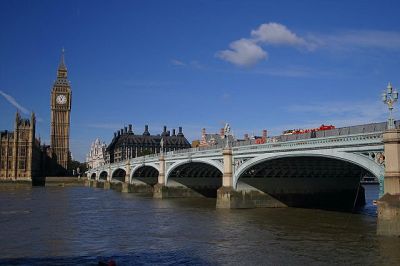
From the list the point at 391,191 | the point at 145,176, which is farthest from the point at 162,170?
the point at 391,191

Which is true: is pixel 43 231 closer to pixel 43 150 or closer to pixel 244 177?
pixel 244 177

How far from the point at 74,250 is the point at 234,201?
2134cm

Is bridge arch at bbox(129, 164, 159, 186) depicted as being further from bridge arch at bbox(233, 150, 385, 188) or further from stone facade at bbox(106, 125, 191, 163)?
stone facade at bbox(106, 125, 191, 163)

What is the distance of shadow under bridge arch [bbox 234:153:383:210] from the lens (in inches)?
1666

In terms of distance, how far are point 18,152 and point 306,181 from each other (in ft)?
317

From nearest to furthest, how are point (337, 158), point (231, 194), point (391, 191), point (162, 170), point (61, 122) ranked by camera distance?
1. point (391, 191)
2. point (337, 158)
3. point (231, 194)
4. point (162, 170)
5. point (61, 122)

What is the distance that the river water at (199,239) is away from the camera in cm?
2116

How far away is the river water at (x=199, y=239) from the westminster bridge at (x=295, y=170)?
3.43 meters

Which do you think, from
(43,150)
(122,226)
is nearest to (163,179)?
(122,226)

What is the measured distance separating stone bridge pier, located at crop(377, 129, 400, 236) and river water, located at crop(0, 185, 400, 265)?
846 mm

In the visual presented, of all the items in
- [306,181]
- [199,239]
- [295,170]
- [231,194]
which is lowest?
[199,239]

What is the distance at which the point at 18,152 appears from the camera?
123812 mm

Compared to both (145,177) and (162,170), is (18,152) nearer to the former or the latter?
(145,177)

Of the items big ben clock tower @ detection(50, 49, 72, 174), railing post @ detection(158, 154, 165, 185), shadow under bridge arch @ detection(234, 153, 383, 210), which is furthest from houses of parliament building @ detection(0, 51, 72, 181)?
shadow under bridge arch @ detection(234, 153, 383, 210)
